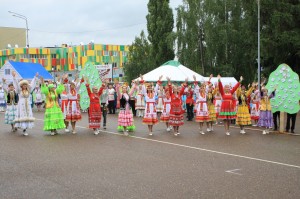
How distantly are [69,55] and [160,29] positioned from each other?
44.4 metres

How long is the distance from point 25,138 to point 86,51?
68.8 metres

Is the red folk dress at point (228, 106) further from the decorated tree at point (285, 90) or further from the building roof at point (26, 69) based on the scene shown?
the building roof at point (26, 69)

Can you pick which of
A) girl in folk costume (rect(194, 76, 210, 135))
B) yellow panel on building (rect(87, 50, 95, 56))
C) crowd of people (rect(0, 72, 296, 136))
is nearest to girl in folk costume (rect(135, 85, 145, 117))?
crowd of people (rect(0, 72, 296, 136))

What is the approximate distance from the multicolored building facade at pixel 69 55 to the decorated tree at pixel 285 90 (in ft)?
215

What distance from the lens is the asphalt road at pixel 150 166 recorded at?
6836 millimetres

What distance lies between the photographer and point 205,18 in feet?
132

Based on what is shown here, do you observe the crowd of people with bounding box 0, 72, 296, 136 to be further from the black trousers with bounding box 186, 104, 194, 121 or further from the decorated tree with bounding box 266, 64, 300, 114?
the black trousers with bounding box 186, 104, 194, 121

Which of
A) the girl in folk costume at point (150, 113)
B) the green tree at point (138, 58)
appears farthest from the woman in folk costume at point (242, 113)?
the green tree at point (138, 58)

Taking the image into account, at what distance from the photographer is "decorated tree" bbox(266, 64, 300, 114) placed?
14683 millimetres

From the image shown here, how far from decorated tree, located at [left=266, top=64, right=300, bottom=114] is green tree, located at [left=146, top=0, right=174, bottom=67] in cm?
2900

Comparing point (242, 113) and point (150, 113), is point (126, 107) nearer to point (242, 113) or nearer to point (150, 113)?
point (150, 113)

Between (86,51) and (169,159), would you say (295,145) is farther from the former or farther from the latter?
(86,51)

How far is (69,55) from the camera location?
84188mm

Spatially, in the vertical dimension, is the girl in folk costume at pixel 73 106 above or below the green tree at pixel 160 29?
below
